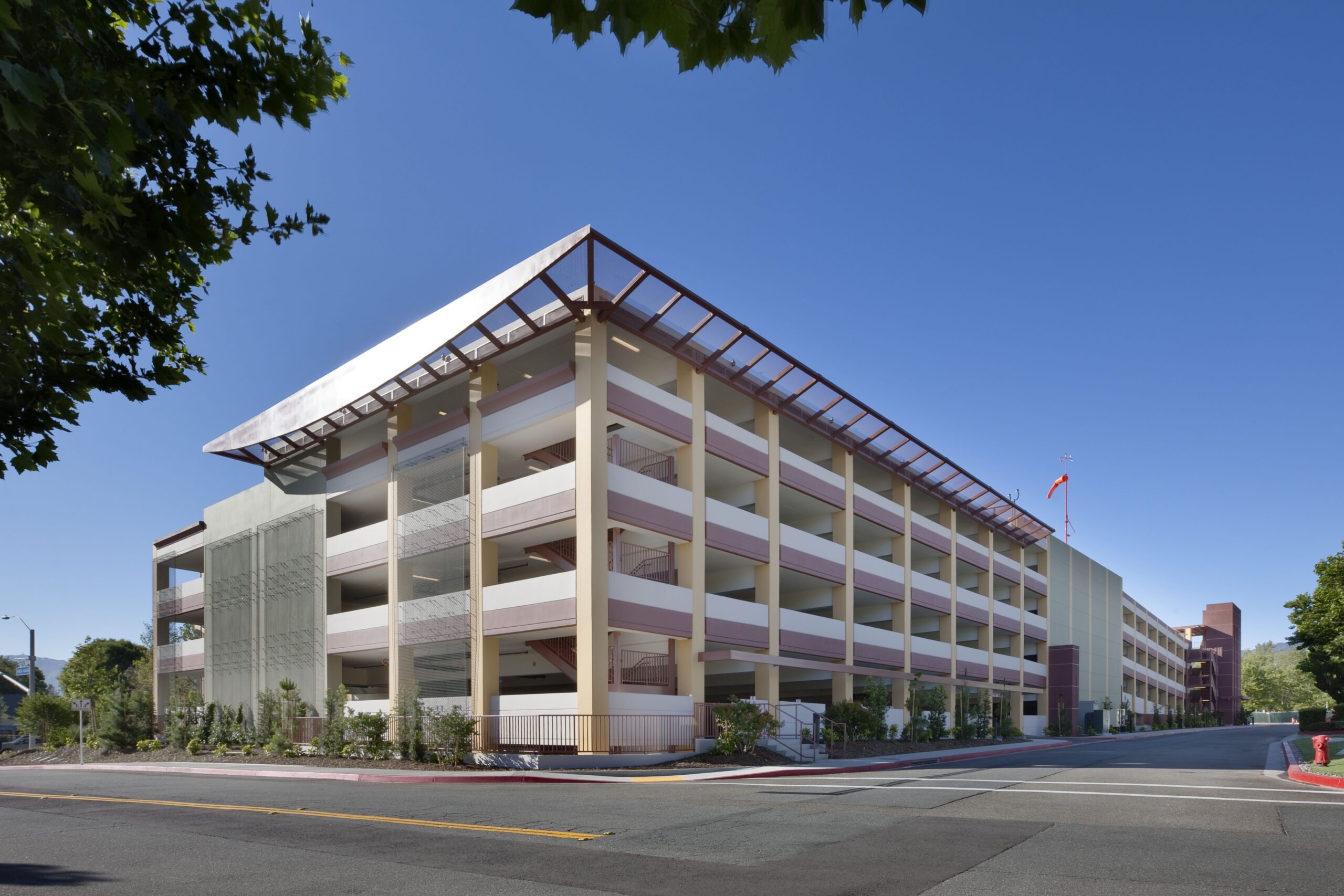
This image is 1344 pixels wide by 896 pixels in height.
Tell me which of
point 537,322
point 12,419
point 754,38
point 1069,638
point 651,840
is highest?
point 537,322

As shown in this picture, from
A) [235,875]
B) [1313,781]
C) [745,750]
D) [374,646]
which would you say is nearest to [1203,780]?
[1313,781]

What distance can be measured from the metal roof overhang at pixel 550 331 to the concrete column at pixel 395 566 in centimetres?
90

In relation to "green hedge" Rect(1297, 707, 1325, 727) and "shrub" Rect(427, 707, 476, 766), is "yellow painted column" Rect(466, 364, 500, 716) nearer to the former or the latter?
"shrub" Rect(427, 707, 476, 766)

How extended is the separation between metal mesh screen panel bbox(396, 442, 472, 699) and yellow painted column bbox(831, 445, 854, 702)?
16.5 metres

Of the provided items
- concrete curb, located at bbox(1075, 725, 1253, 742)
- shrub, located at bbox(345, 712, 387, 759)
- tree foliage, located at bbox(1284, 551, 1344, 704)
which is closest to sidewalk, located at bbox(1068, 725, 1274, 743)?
concrete curb, located at bbox(1075, 725, 1253, 742)

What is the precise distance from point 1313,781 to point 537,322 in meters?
23.7

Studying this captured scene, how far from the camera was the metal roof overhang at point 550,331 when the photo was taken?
92.3 ft

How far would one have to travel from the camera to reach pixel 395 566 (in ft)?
116

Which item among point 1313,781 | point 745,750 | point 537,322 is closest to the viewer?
point 1313,781

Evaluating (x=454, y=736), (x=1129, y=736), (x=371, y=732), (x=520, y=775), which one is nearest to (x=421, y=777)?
(x=520, y=775)

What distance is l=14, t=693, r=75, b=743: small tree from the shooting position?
5222cm

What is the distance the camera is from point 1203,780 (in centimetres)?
2092

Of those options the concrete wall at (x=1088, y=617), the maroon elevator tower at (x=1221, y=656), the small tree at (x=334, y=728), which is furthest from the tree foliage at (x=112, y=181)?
the maroon elevator tower at (x=1221, y=656)

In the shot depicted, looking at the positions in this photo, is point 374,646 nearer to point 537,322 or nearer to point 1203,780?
point 537,322
